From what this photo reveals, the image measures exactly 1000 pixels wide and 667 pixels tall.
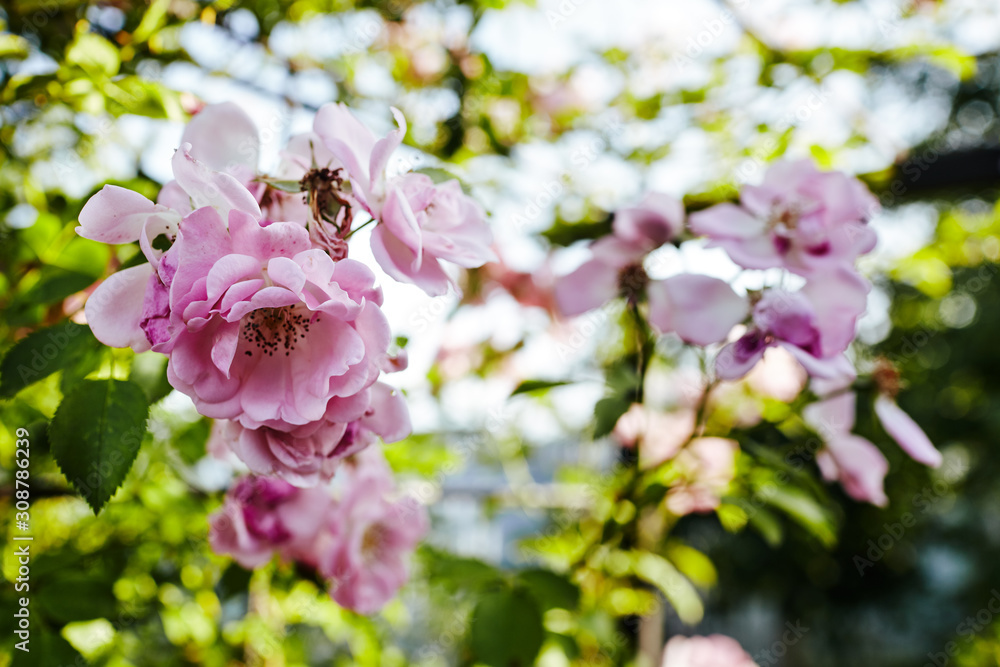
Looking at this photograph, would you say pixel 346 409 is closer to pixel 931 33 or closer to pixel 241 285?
pixel 241 285

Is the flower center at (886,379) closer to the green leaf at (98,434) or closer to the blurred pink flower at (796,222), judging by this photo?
the blurred pink flower at (796,222)

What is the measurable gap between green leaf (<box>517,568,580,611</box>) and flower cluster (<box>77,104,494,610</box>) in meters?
0.30

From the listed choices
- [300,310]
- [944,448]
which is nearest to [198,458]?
[300,310]

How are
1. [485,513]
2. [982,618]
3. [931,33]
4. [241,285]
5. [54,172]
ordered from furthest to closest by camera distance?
[982,618], [485,513], [931,33], [54,172], [241,285]

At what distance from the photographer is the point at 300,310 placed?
385 millimetres

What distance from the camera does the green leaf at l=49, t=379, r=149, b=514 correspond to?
1.18 feet

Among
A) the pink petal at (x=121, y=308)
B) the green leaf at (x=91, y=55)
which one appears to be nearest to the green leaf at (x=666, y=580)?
the pink petal at (x=121, y=308)

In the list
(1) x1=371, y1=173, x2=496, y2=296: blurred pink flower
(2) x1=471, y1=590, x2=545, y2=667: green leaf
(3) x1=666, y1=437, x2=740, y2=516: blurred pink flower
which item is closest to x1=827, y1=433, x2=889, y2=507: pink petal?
(3) x1=666, y1=437, x2=740, y2=516: blurred pink flower

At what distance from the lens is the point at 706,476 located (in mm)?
797

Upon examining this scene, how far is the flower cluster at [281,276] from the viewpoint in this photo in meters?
0.33

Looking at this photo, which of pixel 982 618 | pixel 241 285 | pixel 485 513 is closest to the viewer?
pixel 241 285

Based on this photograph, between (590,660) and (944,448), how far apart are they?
5053 mm

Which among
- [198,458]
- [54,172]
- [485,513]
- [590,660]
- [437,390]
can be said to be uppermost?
[54,172]

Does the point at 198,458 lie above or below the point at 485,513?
above
